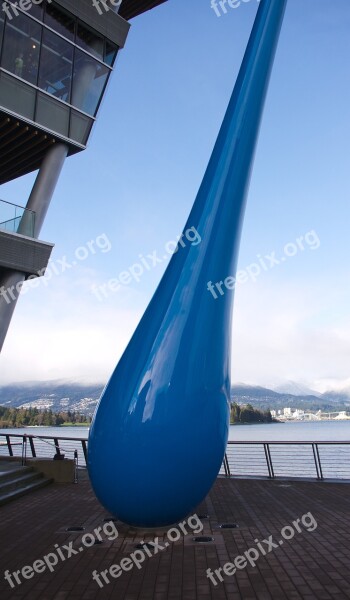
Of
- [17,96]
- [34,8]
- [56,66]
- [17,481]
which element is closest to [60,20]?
[34,8]

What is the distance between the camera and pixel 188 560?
5.38m

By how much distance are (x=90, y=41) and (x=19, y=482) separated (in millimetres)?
13248

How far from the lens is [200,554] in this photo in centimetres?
559

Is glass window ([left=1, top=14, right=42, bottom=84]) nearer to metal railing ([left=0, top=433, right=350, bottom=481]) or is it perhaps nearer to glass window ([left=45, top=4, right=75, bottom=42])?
glass window ([left=45, top=4, right=75, bottom=42])

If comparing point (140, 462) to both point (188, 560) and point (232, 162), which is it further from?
point (232, 162)

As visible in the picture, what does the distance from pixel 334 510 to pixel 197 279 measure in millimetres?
4519

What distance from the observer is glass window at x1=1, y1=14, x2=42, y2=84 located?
13156mm

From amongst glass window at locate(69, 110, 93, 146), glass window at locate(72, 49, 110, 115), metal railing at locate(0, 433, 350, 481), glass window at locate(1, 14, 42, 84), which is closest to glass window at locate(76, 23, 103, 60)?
glass window at locate(72, 49, 110, 115)

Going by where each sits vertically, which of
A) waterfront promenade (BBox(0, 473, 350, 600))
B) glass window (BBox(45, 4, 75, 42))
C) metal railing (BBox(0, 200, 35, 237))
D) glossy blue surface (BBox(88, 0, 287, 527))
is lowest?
waterfront promenade (BBox(0, 473, 350, 600))

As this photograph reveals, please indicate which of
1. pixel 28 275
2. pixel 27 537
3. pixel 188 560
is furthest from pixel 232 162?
pixel 28 275

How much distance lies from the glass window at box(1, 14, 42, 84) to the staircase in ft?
34.0

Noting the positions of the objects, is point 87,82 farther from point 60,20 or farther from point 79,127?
point 60,20

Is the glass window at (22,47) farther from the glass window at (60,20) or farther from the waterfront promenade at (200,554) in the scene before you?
the waterfront promenade at (200,554)

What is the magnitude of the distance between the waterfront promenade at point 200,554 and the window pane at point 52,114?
10.2 m
